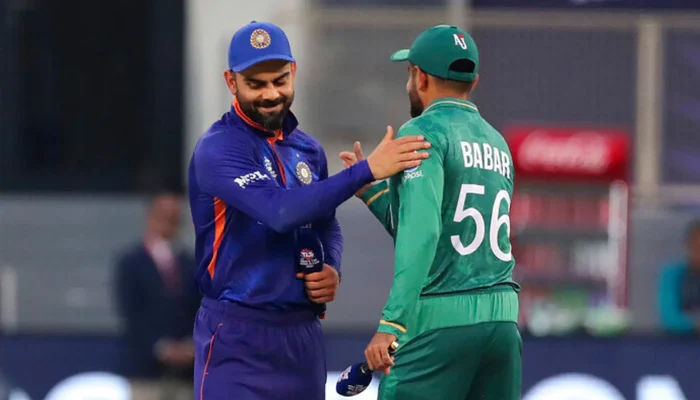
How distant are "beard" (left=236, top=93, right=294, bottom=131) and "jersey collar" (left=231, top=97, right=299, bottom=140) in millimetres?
22

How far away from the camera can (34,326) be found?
9.68 metres

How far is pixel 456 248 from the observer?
4.70 m

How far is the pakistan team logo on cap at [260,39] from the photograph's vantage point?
4.70 m

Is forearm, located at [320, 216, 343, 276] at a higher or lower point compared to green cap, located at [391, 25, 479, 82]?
lower

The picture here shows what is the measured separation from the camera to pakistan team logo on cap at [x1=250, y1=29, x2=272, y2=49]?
470cm

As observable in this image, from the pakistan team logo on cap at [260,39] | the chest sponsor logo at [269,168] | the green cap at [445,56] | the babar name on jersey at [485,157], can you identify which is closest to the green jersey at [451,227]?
the babar name on jersey at [485,157]

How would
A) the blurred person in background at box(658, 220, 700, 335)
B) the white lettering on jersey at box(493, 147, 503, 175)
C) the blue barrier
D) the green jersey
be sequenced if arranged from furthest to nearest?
1. the blurred person in background at box(658, 220, 700, 335)
2. the blue barrier
3. the white lettering on jersey at box(493, 147, 503, 175)
4. the green jersey

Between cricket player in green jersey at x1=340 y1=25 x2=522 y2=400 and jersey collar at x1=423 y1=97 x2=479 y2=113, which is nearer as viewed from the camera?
cricket player in green jersey at x1=340 y1=25 x2=522 y2=400

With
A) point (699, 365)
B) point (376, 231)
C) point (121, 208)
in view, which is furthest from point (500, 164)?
point (121, 208)

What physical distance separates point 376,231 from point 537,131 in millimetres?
1248

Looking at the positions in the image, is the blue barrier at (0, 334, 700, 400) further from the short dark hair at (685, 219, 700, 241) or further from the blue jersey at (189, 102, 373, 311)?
the blue jersey at (189, 102, 373, 311)

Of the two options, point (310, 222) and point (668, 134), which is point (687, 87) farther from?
point (310, 222)

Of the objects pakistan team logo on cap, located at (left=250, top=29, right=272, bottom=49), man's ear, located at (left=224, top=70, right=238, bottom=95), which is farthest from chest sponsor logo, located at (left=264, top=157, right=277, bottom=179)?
pakistan team logo on cap, located at (left=250, top=29, right=272, bottom=49)

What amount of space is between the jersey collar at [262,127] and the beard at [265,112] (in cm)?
2
